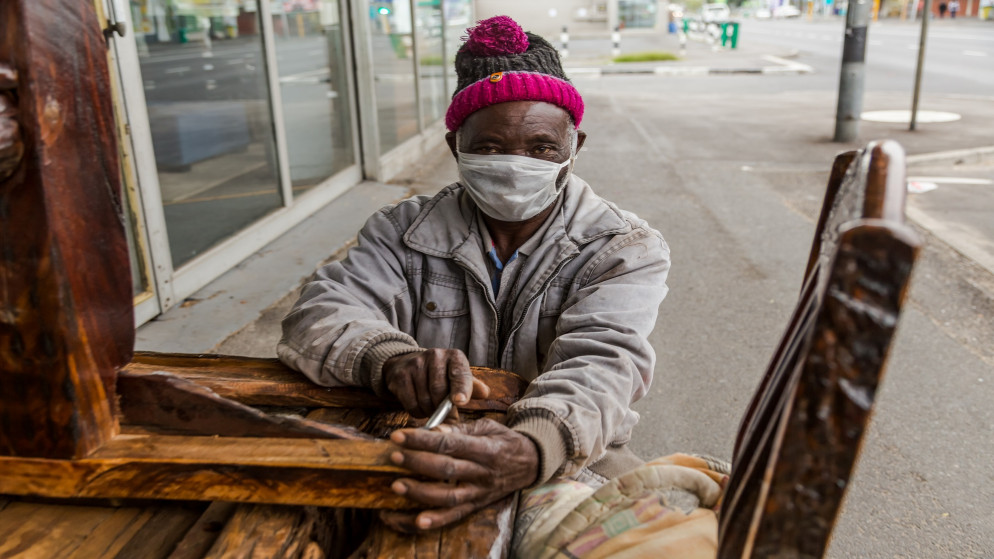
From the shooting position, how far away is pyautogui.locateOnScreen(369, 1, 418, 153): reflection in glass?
24.1ft

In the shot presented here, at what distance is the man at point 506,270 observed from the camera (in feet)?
4.95

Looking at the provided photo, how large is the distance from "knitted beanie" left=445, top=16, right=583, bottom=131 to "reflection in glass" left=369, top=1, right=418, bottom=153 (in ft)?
17.9

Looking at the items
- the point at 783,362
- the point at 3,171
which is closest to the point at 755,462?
the point at 783,362

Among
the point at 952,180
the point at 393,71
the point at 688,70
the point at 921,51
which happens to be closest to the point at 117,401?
the point at 393,71

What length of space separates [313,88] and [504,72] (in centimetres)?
485

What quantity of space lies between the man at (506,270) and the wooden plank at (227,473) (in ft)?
Answer: 1.16

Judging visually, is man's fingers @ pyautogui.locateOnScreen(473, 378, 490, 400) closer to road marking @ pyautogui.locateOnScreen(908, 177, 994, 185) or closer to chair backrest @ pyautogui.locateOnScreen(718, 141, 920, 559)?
chair backrest @ pyautogui.locateOnScreen(718, 141, 920, 559)

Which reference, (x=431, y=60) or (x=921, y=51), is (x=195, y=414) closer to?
(x=431, y=60)

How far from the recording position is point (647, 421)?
315 cm

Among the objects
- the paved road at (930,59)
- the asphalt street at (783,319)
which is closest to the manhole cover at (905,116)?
the asphalt street at (783,319)

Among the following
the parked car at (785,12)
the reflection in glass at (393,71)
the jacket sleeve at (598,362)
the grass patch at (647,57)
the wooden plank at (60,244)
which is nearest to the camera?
the wooden plank at (60,244)

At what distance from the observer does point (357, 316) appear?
163 centimetres

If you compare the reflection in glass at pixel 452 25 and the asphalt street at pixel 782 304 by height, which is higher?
the reflection in glass at pixel 452 25

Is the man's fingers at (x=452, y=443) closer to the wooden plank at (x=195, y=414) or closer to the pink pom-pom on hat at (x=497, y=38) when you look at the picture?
the wooden plank at (x=195, y=414)
